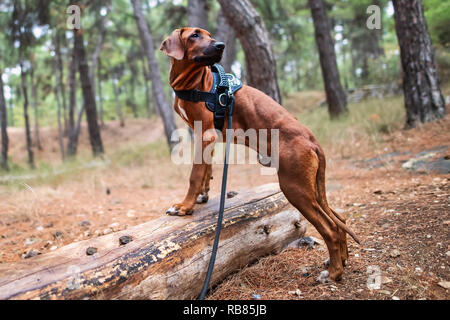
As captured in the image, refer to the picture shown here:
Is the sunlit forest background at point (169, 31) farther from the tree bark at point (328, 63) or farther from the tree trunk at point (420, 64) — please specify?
the tree trunk at point (420, 64)

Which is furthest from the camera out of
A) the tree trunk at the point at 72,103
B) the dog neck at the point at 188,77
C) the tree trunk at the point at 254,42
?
the tree trunk at the point at 72,103

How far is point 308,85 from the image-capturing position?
95.0 feet

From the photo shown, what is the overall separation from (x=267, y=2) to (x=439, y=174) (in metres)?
9.97

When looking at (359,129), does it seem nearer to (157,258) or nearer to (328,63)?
(328,63)

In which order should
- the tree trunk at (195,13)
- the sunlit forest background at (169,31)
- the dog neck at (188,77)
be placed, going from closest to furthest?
the dog neck at (188,77), the tree trunk at (195,13), the sunlit forest background at (169,31)

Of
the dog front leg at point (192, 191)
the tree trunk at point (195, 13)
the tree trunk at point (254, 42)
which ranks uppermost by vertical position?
the tree trunk at point (195, 13)

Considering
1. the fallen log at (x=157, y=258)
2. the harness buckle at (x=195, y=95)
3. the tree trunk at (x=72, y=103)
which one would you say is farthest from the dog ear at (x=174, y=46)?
the tree trunk at (x=72, y=103)

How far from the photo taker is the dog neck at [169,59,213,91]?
2.41m

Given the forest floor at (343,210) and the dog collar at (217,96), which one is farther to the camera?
the dog collar at (217,96)

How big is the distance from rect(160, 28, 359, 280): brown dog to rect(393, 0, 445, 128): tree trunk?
5303 millimetres

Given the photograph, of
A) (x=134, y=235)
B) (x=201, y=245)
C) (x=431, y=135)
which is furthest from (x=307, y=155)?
(x=431, y=135)

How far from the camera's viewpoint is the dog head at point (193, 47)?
2.26 meters

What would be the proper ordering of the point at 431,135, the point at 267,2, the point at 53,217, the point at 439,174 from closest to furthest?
the point at 439,174 < the point at 53,217 < the point at 431,135 < the point at 267,2

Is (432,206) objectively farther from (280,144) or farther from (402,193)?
(280,144)
